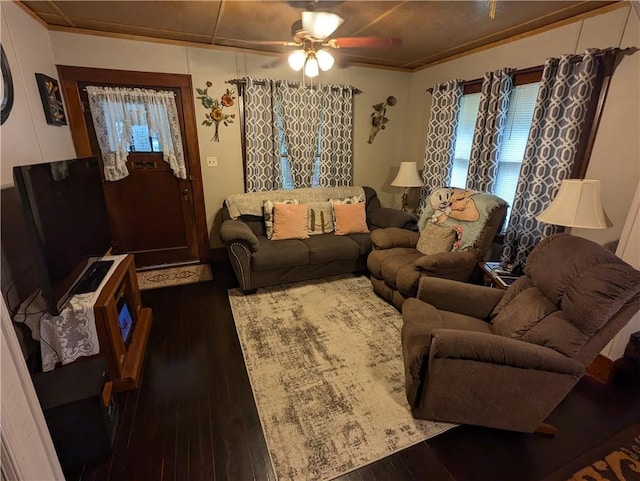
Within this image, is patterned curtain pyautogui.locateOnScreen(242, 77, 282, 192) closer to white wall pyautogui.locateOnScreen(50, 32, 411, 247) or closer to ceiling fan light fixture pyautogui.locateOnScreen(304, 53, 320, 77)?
white wall pyautogui.locateOnScreen(50, 32, 411, 247)

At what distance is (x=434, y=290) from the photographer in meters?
2.08

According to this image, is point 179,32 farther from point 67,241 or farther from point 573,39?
point 573,39

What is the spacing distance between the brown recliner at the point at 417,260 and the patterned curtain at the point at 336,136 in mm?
1353

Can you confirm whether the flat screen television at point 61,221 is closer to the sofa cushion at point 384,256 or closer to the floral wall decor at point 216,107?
the floral wall decor at point 216,107

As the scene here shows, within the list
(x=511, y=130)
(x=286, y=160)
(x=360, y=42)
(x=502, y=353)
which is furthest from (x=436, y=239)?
(x=286, y=160)

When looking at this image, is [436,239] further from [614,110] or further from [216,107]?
[216,107]

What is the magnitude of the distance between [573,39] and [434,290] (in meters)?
2.34

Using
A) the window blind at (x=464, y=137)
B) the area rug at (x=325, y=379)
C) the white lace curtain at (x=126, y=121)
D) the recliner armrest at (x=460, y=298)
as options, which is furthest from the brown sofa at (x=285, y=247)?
the recliner armrest at (x=460, y=298)

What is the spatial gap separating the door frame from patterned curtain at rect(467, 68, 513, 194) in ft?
9.94

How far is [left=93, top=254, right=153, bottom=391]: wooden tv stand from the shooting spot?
179 centimetres

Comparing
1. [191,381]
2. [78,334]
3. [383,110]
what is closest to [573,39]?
[383,110]

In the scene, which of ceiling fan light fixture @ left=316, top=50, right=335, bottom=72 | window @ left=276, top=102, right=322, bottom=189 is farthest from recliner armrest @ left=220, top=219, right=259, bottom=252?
ceiling fan light fixture @ left=316, top=50, right=335, bottom=72

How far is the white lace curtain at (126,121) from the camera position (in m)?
3.13

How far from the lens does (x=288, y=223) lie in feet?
11.3
